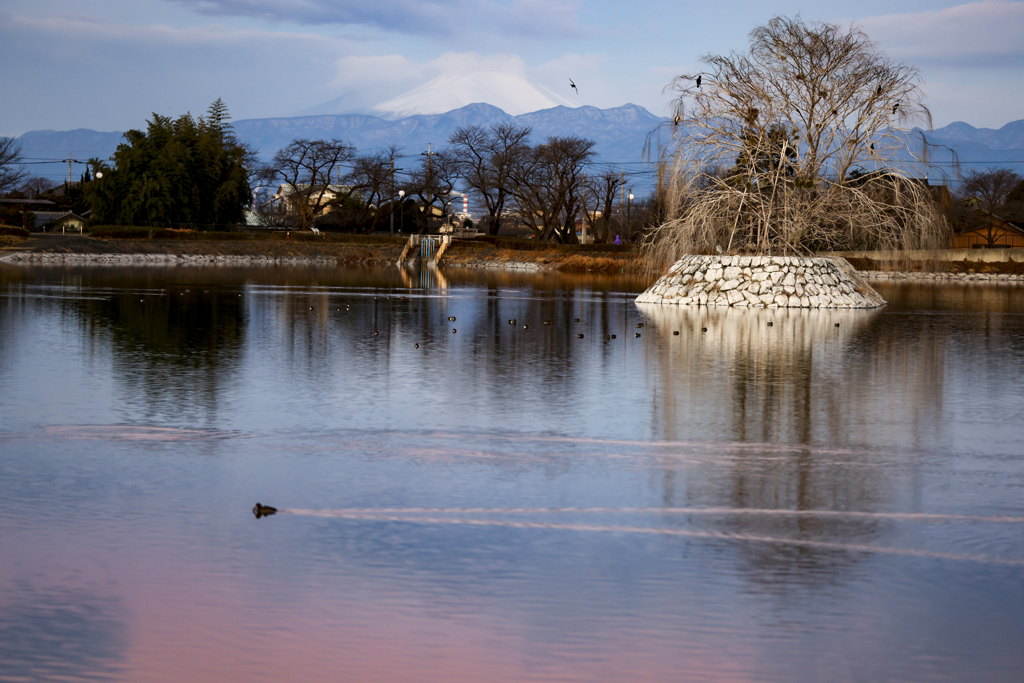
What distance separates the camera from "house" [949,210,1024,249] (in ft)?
296

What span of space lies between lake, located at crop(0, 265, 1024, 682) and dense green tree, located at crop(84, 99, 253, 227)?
75.9 m

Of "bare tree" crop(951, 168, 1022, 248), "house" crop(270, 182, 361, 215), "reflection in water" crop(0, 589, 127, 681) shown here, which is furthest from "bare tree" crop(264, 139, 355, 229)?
"reflection in water" crop(0, 589, 127, 681)

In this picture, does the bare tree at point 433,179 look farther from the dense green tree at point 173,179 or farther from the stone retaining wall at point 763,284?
the stone retaining wall at point 763,284

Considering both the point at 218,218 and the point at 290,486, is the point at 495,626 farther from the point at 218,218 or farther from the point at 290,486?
the point at 218,218

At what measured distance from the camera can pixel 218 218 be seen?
3708 inches

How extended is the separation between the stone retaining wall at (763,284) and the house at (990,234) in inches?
2549

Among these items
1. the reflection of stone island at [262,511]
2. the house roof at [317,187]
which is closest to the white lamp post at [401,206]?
the house roof at [317,187]

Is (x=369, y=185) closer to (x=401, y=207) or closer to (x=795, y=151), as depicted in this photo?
(x=401, y=207)

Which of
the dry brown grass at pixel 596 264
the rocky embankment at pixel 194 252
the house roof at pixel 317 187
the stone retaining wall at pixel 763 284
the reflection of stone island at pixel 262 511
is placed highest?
the house roof at pixel 317 187

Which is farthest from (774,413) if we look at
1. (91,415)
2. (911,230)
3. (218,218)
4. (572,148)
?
(218,218)

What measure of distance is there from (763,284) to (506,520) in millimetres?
25086

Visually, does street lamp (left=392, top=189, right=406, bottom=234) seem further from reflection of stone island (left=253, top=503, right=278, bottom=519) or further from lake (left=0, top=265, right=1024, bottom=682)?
reflection of stone island (left=253, top=503, right=278, bottom=519)

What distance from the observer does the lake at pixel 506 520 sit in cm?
484

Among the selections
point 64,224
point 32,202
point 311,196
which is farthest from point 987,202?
point 32,202
